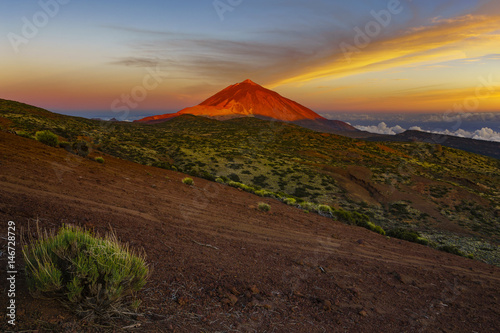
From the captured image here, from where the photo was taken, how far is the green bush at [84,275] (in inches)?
131

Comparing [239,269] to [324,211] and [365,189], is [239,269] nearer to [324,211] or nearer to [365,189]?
[324,211]

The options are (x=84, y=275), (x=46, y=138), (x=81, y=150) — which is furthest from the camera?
(x=81, y=150)

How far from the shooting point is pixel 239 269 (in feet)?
20.3

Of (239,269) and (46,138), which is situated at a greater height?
(46,138)

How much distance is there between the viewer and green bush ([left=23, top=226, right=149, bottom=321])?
3.33m

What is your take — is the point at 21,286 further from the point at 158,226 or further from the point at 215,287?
the point at 158,226

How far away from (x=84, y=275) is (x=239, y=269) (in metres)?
3.43

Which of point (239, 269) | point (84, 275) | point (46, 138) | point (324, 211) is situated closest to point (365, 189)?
point (324, 211)

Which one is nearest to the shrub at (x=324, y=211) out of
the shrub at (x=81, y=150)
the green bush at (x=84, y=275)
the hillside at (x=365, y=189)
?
the hillside at (x=365, y=189)

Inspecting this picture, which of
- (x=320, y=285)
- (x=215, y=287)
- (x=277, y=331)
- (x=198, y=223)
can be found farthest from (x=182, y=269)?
(x=198, y=223)

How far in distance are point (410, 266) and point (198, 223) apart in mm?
7380

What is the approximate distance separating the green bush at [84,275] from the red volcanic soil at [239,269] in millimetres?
188

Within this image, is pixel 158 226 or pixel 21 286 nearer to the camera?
pixel 21 286

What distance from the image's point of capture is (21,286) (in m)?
3.53
